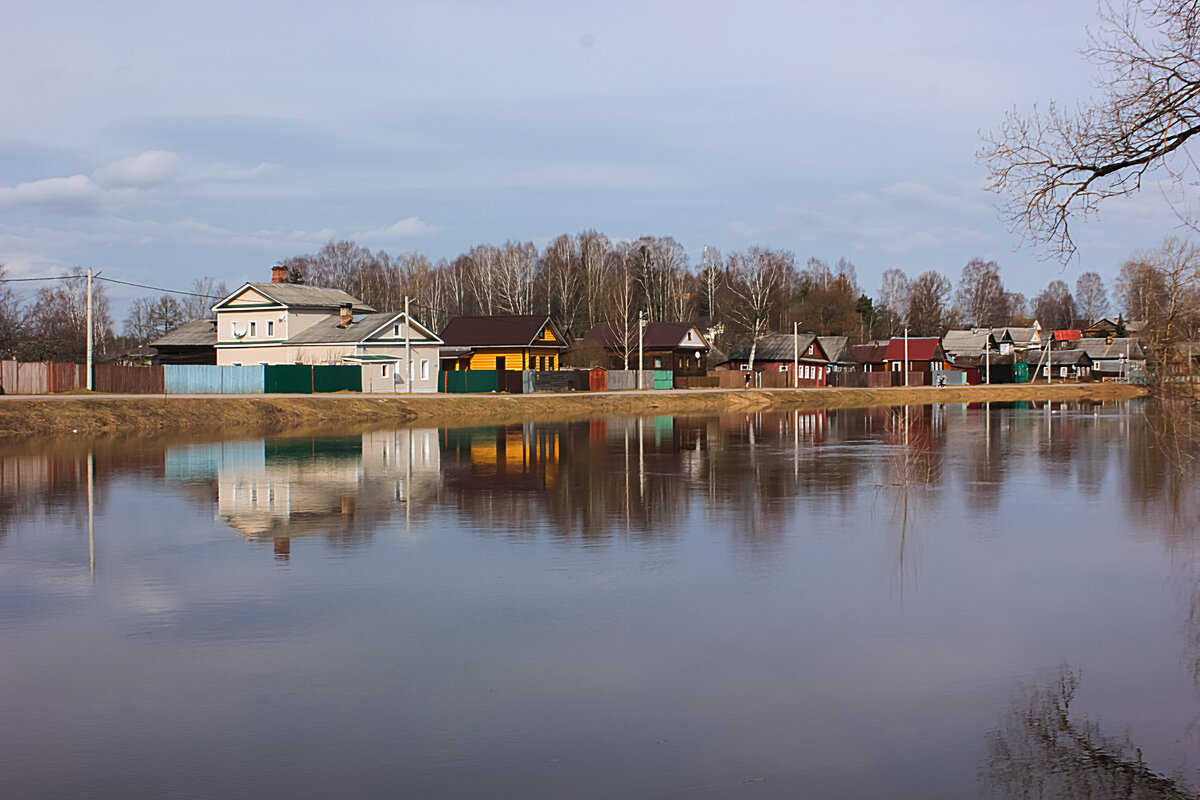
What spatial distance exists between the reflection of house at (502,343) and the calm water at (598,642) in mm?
53868

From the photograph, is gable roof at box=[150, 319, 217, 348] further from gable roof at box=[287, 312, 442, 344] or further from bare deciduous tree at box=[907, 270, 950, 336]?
bare deciduous tree at box=[907, 270, 950, 336]

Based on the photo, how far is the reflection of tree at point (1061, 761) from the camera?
731 centimetres

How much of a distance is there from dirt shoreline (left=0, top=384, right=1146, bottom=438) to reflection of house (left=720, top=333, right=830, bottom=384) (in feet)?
77.1

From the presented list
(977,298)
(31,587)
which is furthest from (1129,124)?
(977,298)

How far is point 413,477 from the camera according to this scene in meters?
24.5

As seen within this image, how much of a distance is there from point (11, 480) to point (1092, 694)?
22697mm

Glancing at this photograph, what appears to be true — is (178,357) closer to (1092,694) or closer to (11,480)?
(11,480)

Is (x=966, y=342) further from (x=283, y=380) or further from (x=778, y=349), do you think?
(x=283, y=380)

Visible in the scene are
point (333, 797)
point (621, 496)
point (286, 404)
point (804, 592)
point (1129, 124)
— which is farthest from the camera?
point (286, 404)

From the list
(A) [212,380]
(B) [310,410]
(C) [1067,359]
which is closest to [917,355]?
(C) [1067,359]

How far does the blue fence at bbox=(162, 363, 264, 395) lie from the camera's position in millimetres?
57594

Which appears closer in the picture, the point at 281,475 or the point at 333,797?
the point at 333,797

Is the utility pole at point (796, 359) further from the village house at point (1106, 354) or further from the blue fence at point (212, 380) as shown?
the village house at point (1106, 354)

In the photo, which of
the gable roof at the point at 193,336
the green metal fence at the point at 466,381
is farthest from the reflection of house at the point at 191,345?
the green metal fence at the point at 466,381
